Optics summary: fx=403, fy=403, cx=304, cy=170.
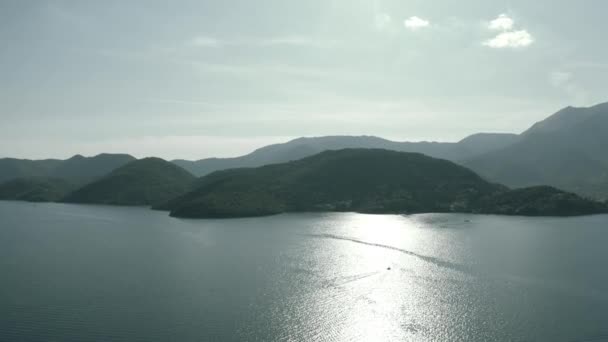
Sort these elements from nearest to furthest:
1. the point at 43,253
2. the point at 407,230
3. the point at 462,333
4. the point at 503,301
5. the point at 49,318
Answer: the point at 462,333, the point at 49,318, the point at 503,301, the point at 43,253, the point at 407,230

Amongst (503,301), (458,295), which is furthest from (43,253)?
(503,301)

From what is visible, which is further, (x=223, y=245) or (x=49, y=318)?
(x=223, y=245)

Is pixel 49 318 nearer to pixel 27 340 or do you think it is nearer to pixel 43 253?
pixel 27 340

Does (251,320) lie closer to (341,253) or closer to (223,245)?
(341,253)

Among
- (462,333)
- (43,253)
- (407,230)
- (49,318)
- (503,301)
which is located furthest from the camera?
(407,230)

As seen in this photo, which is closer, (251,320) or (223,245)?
(251,320)

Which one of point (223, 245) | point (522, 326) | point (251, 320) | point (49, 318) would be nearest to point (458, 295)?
point (522, 326)
